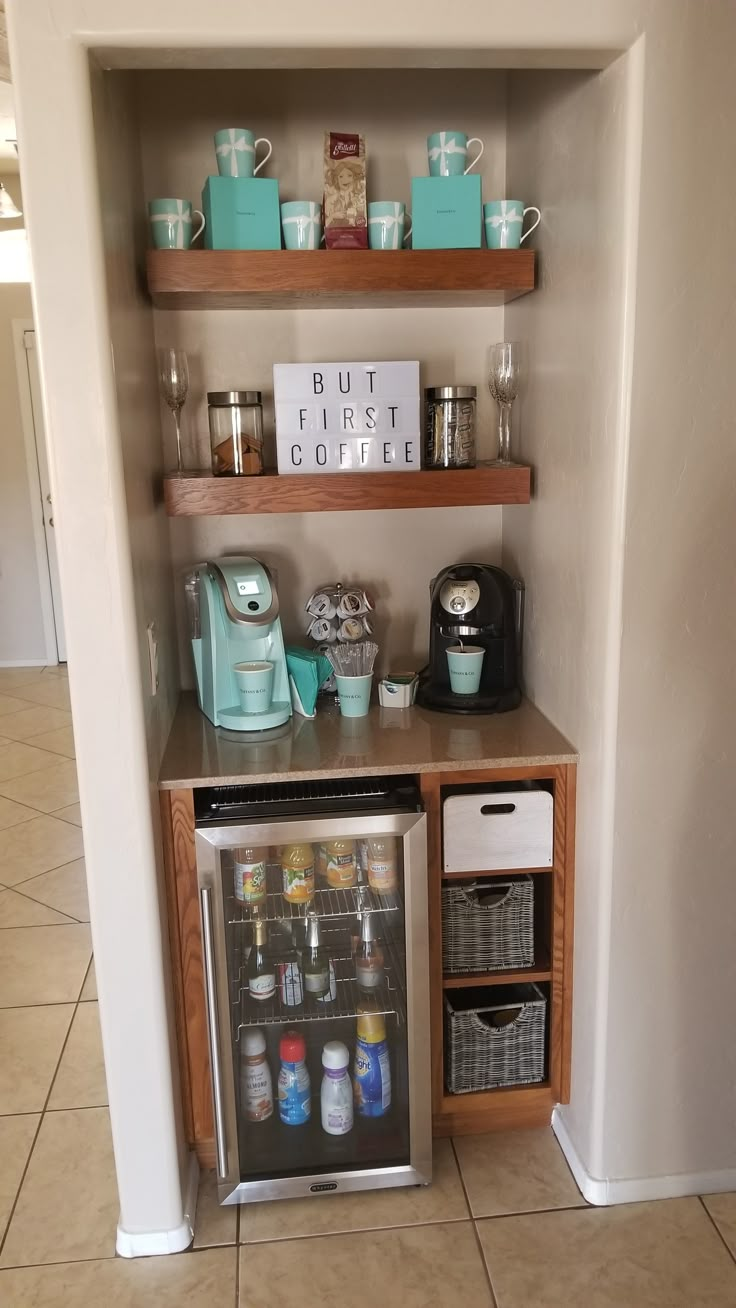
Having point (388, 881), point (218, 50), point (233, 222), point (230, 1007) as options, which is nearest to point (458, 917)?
point (388, 881)

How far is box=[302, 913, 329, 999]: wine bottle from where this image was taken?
2.06 metres

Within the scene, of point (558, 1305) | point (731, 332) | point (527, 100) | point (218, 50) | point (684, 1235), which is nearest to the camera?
point (218, 50)

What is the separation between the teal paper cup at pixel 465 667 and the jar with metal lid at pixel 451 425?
400mm

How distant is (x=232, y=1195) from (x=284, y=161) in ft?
7.08

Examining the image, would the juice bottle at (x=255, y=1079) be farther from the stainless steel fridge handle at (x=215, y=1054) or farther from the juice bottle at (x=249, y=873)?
the juice bottle at (x=249, y=873)

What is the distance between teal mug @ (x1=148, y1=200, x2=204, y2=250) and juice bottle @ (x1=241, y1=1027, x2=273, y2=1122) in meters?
1.58

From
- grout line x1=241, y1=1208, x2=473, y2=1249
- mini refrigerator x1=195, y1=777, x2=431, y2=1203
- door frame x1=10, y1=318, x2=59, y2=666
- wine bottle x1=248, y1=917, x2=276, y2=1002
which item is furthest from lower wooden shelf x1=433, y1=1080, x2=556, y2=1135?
door frame x1=10, y1=318, x2=59, y2=666

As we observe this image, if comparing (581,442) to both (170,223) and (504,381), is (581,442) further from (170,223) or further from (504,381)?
(170,223)

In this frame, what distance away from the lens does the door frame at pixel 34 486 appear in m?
5.74

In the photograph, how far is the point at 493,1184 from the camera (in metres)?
2.02

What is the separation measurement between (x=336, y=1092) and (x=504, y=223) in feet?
5.85

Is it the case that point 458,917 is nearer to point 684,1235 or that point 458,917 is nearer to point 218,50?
point 684,1235

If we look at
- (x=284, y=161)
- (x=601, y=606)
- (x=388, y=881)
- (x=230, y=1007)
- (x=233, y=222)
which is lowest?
(x=230, y=1007)

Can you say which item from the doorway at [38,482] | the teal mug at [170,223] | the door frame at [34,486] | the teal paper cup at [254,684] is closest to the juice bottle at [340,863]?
the teal paper cup at [254,684]
